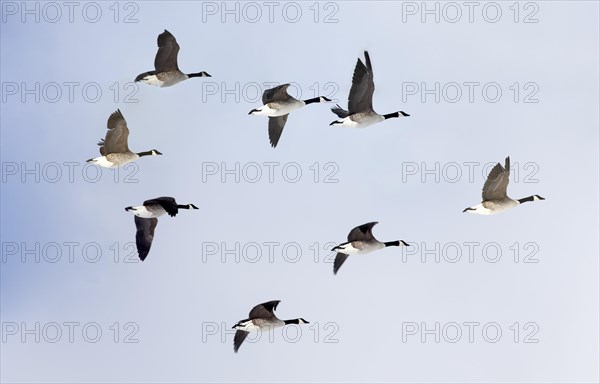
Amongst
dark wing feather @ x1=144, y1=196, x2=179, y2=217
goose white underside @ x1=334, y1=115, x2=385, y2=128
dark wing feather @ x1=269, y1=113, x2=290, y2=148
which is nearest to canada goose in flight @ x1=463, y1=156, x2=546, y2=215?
goose white underside @ x1=334, y1=115, x2=385, y2=128

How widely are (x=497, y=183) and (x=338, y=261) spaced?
3.03m

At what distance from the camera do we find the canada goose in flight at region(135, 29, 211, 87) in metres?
23.5

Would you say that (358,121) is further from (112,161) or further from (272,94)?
(112,161)

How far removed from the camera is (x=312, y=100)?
81.8 ft

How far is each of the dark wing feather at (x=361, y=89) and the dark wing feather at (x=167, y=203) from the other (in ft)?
11.2

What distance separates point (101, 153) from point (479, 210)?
21.2 ft

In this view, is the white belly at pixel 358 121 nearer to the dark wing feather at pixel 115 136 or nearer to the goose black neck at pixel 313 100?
the goose black neck at pixel 313 100

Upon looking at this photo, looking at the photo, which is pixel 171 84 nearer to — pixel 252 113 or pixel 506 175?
pixel 252 113

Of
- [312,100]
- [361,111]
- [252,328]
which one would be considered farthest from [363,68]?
[252,328]

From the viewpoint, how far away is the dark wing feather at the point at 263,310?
70.8 feet

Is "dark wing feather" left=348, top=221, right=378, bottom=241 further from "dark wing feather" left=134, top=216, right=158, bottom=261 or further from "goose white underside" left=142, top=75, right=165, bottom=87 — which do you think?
"goose white underside" left=142, top=75, right=165, bottom=87

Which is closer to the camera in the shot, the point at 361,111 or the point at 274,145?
the point at 361,111

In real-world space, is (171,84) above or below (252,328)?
above

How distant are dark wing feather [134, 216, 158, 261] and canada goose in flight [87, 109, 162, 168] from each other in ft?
4.67
